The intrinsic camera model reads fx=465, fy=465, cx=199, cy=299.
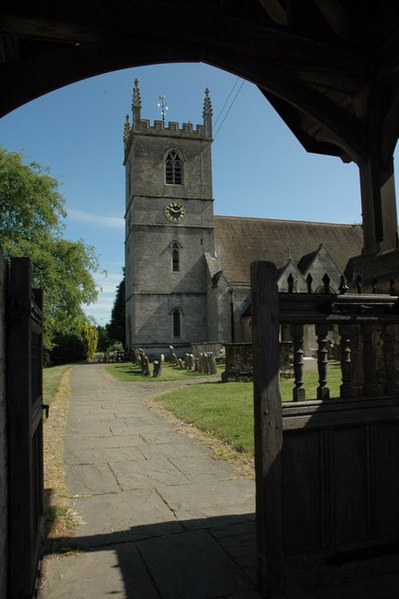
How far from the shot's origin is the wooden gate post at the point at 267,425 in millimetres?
2650

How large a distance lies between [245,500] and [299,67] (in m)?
3.69

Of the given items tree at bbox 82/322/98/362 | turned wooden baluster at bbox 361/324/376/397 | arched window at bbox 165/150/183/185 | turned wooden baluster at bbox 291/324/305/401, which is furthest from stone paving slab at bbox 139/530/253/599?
tree at bbox 82/322/98/362

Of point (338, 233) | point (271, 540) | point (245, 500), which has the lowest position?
point (245, 500)

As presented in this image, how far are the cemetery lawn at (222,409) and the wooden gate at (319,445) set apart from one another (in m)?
2.86

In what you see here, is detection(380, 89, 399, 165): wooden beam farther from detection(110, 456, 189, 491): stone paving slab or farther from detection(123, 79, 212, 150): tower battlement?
detection(123, 79, 212, 150): tower battlement

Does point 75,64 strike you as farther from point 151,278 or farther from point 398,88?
point 151,278

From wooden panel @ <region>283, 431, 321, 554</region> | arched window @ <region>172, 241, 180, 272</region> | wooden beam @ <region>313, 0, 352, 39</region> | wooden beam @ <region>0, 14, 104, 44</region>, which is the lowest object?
wooden panel @ <region>283, 431, 321, 554</region>

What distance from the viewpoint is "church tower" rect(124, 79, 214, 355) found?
115ft

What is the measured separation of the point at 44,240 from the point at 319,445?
2580 cm

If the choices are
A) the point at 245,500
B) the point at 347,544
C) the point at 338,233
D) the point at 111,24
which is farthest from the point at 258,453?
the point at 338,233

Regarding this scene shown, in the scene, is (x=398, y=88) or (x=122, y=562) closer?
(x=122, y=562)

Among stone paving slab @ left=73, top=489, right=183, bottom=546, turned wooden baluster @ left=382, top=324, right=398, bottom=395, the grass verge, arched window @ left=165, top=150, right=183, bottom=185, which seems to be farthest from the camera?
arched window @ left=165, top=150, right=183, bottom=185

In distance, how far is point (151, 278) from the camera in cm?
3528

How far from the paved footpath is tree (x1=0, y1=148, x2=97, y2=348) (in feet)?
66.1
